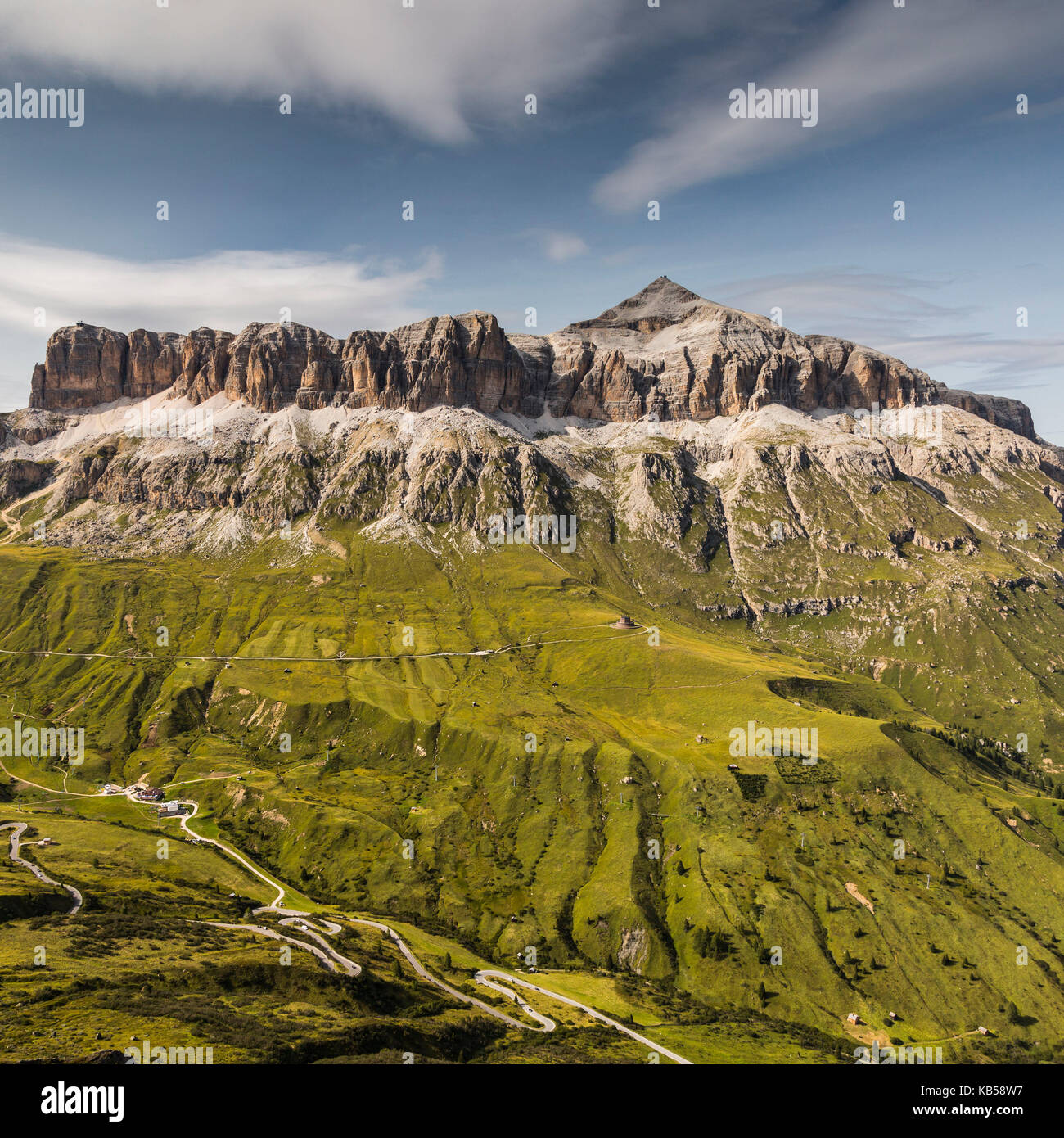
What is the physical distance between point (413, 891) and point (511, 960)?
3753 centimetres

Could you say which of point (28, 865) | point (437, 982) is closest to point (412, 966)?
point (437, 982)

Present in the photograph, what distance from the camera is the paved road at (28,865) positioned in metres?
136

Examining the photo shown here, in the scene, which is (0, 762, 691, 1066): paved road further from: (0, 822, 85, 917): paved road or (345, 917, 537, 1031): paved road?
(0, 822, 85, 917): paved road

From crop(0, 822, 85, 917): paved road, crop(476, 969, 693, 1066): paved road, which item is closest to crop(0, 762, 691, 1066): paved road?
crop(476, 969, 693, 1066): paved road

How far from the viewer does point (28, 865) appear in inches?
5935

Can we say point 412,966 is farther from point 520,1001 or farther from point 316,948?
point 520,1001

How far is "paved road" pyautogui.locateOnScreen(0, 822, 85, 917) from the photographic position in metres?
136

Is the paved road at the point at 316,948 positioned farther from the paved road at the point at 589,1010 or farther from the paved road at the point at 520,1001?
the paved road at the point at 589,1010
